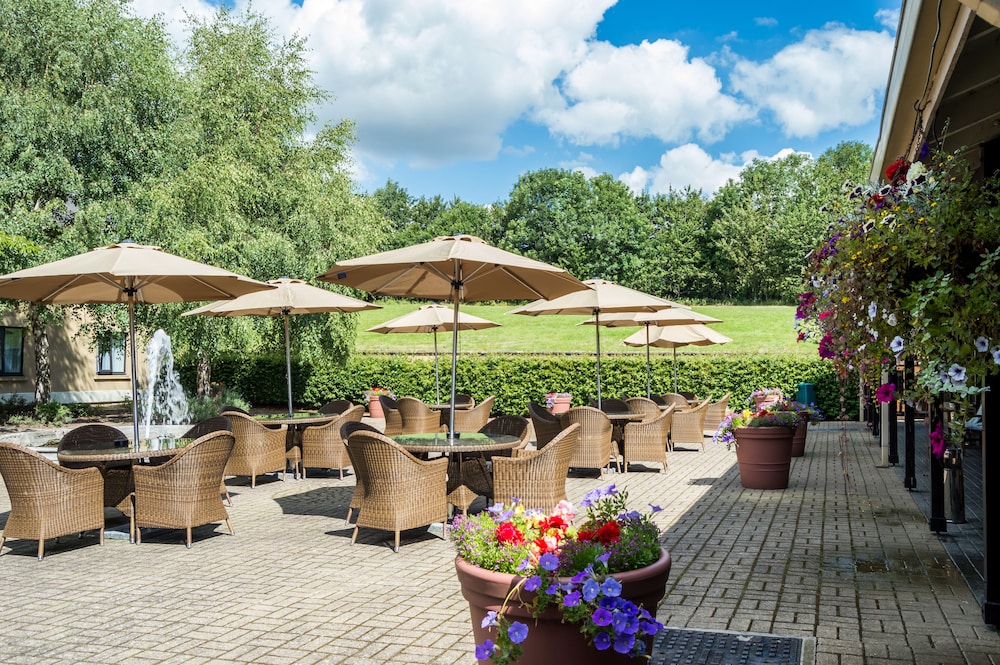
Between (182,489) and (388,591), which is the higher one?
(182,489)

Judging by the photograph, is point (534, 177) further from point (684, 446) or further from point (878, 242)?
point (878, 242)

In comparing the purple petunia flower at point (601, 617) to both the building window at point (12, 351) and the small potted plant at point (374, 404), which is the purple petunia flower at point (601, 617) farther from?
the building window at point (12, 351)

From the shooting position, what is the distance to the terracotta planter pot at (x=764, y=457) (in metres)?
8.78

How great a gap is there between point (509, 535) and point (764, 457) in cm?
655

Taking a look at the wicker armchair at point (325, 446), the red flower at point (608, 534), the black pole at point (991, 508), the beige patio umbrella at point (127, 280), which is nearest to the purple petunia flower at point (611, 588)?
the red flower at point (608, 534)

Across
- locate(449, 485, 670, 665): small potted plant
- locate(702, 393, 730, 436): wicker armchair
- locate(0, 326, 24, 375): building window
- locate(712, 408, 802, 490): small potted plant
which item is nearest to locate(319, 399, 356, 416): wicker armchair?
locate(712, 408, 802, 490): small potted plant

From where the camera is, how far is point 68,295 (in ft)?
28.0

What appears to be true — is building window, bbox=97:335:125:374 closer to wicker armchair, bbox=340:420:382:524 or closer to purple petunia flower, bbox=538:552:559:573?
wicker armchair, bbox=340:420:382:524

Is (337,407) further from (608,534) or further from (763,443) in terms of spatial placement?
(608,534)

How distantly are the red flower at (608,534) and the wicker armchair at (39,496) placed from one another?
472 centimetres

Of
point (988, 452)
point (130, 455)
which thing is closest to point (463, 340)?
point (130, 455)

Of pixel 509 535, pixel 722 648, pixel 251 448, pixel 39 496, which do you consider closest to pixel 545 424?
pixel 251 448

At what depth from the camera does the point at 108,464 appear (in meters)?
7.03

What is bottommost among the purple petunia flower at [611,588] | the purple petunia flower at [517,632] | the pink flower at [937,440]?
the purple petunia flower at [517,632]
